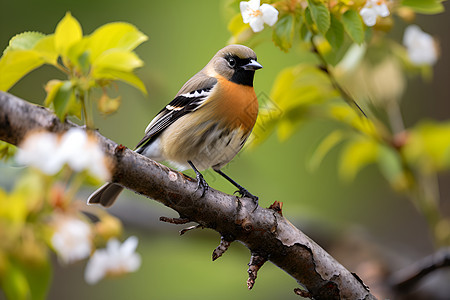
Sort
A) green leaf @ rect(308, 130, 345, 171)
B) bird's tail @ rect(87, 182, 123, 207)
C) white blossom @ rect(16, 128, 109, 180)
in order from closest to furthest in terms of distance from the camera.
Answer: white blossom @ rect(16, 128, 109, 180)
bird's tail @ rect(87, 182, 123, 207)
green leaf @ rect(308, 130, 345, 171)

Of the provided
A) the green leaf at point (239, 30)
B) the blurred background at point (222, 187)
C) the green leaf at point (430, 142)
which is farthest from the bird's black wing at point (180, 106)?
the green leaf at point (430, 142)

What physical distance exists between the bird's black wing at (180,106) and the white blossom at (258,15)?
3.10 ft

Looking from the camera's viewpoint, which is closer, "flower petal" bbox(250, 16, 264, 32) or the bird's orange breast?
"flower petal" bbox(250, 16, 264, 32)

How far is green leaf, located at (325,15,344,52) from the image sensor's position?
81.8 inches

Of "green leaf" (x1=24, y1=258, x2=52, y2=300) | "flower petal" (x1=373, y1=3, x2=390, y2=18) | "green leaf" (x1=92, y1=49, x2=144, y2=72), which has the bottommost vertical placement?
"green leaf" (x1=24, y1=258, x2=52, y2=300)

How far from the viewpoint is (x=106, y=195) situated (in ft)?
9.00

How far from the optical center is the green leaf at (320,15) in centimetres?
194

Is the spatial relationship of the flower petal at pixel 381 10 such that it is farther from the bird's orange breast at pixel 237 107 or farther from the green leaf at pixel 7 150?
the green leaf at pixel 7 150

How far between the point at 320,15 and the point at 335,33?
0.54 ft

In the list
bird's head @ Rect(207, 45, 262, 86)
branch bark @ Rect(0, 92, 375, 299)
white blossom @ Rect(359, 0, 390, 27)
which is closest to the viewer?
branch bark @ Rect(0, 92, 375, 299)

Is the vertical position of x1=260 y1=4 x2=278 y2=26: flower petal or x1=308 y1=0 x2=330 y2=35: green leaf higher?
x1=260 y1=4 x2=278 y2=26: flower petal

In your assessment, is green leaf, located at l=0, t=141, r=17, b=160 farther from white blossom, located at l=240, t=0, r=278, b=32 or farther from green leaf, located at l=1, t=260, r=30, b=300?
white blossom, located at l=240, t=0, r=278, b=32

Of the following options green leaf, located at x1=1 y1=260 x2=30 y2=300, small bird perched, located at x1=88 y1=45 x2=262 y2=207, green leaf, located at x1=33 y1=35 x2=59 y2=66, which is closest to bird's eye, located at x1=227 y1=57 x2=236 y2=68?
small bird perched, located at x1=88 y1=45 x2=262 y2=207

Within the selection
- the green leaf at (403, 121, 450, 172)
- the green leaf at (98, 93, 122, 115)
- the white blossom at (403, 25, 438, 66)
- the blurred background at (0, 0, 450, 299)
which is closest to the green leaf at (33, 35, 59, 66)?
the green leaf at (98, 93, 122, 115)
